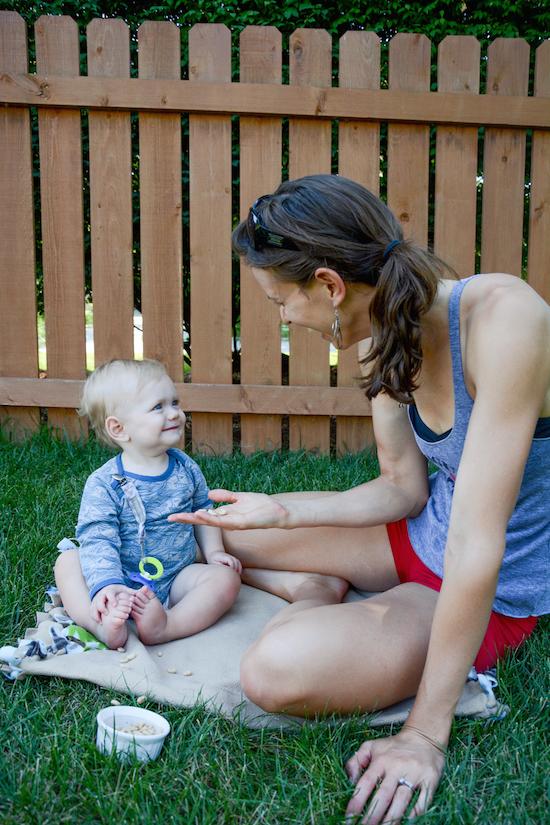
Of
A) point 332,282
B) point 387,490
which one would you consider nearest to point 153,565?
point 387,490

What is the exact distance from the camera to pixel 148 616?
7.04 feet

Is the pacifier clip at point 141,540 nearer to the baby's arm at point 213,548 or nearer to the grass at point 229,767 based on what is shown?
the baby's arm at point 213,548

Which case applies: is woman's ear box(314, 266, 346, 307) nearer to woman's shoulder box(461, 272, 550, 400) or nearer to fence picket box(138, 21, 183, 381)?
woman's shoulder box(461, 272, 550, 400)

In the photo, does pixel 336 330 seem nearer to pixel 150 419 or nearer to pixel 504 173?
pixel 150 419

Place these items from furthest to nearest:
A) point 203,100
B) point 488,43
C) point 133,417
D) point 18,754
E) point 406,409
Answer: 1. point 488,43
2. point 203,100
3. point 133,417
4. point 406,409
5. point 18,754

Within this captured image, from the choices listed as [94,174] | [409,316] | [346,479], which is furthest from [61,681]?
[94,174]

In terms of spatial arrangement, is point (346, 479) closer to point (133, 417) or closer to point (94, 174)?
point (133, 417)

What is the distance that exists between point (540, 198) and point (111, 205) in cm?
205

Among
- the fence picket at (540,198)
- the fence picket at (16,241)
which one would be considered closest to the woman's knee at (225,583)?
the fence picket at (16,241)

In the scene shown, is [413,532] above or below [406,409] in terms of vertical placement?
below

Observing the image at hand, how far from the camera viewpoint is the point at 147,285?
4.01 meters

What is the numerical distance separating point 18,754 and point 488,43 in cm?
391

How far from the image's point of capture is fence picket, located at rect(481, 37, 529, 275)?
393cm

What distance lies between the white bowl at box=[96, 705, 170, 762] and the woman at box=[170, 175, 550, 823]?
23 centimetres
